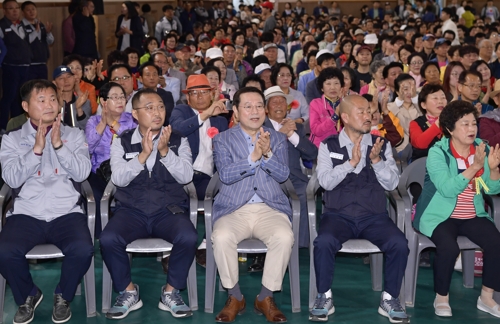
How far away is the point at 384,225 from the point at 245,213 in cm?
80

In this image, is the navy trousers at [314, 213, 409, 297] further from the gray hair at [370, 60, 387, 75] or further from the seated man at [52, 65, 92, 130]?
the gray hair at [370, 60, 387, 75]

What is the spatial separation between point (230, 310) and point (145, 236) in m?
0.64

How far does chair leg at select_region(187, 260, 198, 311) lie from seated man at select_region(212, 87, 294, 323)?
0.22m

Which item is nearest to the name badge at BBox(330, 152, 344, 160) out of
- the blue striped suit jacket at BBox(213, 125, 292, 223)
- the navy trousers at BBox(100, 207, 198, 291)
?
the blue striped suit jacket at BBox(213, 125, 292, 223)

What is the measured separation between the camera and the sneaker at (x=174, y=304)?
149 inches

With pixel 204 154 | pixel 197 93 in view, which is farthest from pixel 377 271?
pixel 197 93

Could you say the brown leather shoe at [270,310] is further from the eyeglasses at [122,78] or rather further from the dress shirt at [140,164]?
the eyeglasses at [122,78]

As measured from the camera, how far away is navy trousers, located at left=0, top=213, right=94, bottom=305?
3588mm

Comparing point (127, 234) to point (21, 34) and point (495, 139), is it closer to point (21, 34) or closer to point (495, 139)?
point (495, 139)

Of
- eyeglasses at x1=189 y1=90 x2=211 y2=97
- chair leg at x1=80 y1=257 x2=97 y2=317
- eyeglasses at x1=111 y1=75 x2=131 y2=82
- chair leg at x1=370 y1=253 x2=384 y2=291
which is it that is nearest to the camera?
chair leg at x1=80 y1=257 x2=97 y2=317

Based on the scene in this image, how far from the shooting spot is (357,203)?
3.98 meters

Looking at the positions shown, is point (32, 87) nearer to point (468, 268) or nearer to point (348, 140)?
point (348, 140)

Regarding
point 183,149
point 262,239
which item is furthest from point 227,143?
point 262,239

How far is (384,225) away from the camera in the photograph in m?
3.85
